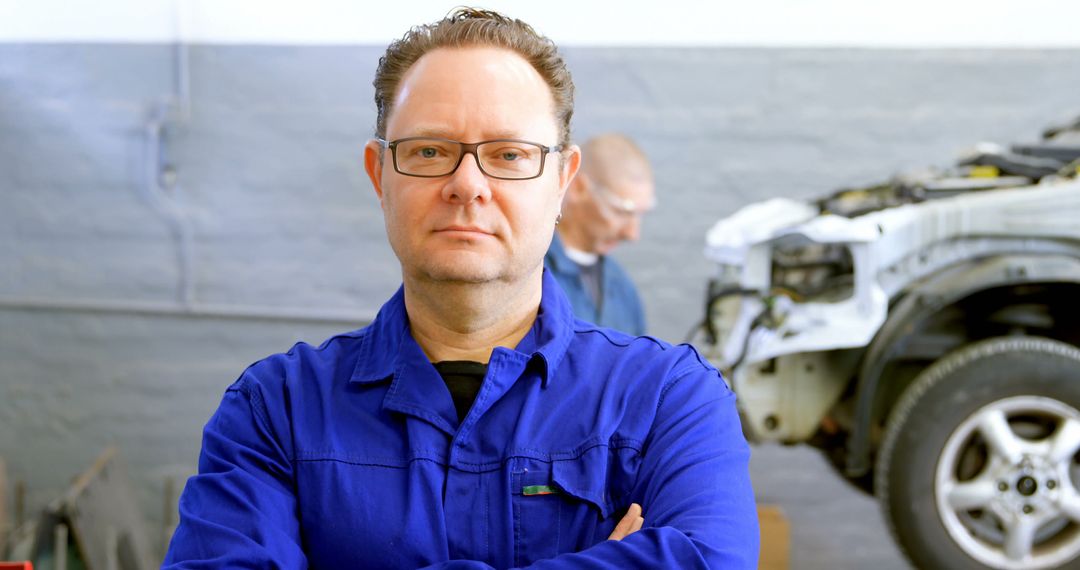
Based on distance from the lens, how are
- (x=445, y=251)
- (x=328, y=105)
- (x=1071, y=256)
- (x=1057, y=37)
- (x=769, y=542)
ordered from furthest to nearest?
1. (x=328, y=105)
2. (x=1057, y=37)
3. (x=769, y=542)
4. (x=1071, y=256)
5. (x=445, y=251)

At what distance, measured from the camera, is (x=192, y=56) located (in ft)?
15.2

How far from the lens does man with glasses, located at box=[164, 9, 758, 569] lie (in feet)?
4.16

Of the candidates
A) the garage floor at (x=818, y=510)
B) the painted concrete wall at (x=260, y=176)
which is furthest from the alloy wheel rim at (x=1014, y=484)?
the painted concrete wall at (x=260, y=176)

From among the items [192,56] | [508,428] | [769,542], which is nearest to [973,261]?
[769,542]

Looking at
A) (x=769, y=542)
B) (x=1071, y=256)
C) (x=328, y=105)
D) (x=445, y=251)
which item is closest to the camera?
(x=445, y=251)

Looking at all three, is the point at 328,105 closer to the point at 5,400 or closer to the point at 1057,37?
the point at 5,400

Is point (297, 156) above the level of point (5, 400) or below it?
above

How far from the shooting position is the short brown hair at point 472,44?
1.33 meters

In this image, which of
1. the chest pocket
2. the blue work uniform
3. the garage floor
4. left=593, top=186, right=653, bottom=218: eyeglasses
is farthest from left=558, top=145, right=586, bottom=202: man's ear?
the garage floor

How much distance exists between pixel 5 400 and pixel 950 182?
3.91 metres

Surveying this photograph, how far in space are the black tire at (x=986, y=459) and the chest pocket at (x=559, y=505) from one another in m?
1.83

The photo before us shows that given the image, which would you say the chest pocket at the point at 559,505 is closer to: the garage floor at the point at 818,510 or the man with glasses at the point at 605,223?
the man with glasses at the point at 605,223

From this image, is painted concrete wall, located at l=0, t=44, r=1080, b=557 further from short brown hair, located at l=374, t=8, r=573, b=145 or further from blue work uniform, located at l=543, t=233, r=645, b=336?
short brown hair, located at l=374, t=8, r=573, b=145

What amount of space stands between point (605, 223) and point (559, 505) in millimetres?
2212
